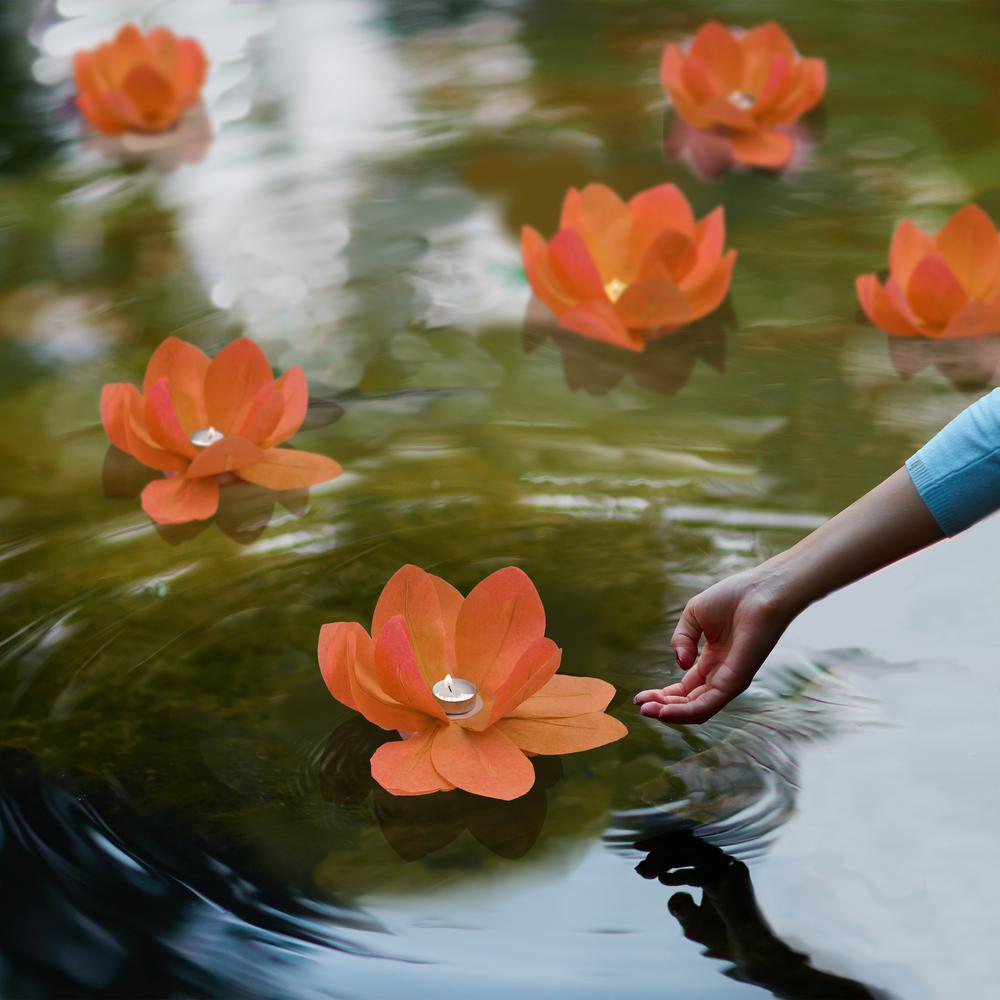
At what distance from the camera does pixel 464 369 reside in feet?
5.44

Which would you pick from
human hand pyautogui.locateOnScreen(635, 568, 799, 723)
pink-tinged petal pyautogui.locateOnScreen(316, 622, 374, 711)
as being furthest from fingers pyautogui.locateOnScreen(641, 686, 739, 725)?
pink-tinged petal pyautogui.locateOnScreen(316, 622, 374, 711)

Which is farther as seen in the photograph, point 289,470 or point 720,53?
point 720,53

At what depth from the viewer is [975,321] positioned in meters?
1.63

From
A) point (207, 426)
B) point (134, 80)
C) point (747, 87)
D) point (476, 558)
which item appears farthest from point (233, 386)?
point (747, 87)

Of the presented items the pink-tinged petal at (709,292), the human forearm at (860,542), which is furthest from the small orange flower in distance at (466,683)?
the pink-tinged petal at (709,292)

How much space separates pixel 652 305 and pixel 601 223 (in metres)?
0.19

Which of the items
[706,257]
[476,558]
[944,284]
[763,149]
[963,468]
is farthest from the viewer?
[763,149]

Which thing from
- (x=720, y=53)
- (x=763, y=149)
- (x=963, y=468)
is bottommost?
(x=763, y=149)

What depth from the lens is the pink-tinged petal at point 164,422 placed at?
1.39 meters

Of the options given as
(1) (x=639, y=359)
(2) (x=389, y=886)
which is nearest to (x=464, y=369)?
(1) (x=639, y=359)

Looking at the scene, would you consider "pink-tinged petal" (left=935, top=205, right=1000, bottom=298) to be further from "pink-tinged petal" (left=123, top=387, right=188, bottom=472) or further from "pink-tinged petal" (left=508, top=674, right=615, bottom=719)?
"pink-tinged petal" (left=123, top=387, right=188, bottom=472)

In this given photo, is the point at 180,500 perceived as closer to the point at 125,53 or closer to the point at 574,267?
the point at 574,267

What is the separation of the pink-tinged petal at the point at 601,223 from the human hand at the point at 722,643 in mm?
741

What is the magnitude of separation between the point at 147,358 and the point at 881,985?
1.18 m
